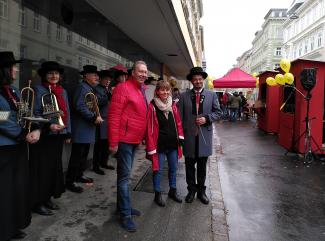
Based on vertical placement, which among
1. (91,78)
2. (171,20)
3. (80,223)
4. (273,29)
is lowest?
(80,223)

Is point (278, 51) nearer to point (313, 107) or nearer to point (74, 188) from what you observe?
point (313, 107)

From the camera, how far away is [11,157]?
3.16 meters

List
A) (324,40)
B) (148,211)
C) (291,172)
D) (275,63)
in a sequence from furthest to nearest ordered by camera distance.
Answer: (275,63) → (324,40) → (291,172) → (148,211)

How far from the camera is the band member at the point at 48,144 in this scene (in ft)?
12.8

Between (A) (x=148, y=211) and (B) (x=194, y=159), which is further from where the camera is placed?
(B) (x=194, y=159)

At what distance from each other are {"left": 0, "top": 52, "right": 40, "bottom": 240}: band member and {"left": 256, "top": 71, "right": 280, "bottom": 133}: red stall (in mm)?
10929

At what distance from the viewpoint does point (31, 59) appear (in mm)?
4594

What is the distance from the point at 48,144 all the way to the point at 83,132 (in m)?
0.97

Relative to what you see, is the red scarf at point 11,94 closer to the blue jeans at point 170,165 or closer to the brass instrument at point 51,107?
the brass instrument at point 51,107

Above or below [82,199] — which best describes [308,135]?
above

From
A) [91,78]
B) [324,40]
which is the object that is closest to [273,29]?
[324,40]

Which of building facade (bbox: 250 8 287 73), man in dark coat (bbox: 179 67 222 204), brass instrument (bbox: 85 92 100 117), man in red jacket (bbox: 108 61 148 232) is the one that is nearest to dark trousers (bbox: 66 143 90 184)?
brass instrument (bbox: 85 92 100 117)

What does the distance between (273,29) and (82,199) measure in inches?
3299

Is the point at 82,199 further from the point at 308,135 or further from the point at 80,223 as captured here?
the point at 308,135
